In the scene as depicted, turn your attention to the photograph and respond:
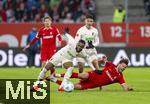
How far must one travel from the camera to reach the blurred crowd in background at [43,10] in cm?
3550

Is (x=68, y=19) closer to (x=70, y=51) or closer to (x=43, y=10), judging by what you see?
(x=43, y=10)

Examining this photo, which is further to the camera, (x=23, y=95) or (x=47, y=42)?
(x=47, y=42)

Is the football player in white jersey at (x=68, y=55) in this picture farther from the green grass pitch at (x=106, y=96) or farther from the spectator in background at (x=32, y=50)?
the spectator in background at (x=32, y=50)

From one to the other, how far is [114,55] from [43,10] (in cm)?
502

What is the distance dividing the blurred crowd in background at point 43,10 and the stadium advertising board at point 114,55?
3.22 m

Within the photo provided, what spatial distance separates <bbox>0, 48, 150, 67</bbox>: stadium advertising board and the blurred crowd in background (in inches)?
127

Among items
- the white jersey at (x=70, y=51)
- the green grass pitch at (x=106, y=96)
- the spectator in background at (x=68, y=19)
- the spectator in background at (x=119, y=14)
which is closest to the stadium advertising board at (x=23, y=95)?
the green grass pitch at (x=106, y=96)

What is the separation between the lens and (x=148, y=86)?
71.7 ft

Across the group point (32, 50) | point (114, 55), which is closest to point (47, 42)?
point (32, 50)

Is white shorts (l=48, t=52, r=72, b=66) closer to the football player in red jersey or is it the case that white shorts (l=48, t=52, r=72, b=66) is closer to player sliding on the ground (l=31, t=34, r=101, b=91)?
player sliding on the ground (l=31, t=34, r=101, b=91)

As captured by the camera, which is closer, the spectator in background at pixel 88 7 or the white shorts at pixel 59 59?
the white shorts at pixel 59 59

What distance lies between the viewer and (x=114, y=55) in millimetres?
32531

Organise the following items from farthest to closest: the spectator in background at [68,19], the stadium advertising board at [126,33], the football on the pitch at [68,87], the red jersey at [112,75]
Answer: the spectator in background at [68,19]
the stadium advertising board at [126,33]
the red jersey at [112,75]
the football on the pitch at [68,87]

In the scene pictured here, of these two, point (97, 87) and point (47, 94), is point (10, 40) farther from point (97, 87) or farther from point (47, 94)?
point (47, 94)
